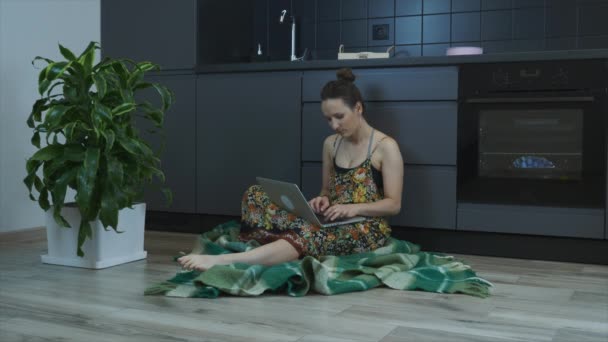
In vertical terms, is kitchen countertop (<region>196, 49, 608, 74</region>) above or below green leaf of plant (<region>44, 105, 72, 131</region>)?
above

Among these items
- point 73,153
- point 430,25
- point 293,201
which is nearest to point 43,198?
point 73,153

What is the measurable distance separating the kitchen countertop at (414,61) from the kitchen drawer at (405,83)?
1.2 inches

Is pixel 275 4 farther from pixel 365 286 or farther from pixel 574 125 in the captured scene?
pixel 365 286

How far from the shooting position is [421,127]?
316cm

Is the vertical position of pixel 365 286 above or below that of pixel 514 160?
below

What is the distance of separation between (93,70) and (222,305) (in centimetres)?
111

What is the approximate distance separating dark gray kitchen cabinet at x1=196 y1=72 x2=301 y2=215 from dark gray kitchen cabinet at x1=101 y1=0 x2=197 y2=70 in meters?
0.21

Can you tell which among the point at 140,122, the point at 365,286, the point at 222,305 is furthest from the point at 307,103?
the point at 222,305

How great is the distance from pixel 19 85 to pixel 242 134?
1.19m

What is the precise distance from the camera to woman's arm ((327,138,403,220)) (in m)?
2.78

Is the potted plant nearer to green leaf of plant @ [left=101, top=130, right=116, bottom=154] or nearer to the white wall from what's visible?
green leaf of plant @ [left=101, top=130, right=116, bottom=154]

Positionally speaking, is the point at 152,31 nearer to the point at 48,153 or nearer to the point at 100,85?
the point at 100,85

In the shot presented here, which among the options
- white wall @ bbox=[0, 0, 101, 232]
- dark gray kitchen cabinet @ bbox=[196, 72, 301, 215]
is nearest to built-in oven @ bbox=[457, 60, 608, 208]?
dark gray kitchen cabinet @ bbox=[196, 72, 301, 215]

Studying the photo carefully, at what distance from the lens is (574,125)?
2967mm
